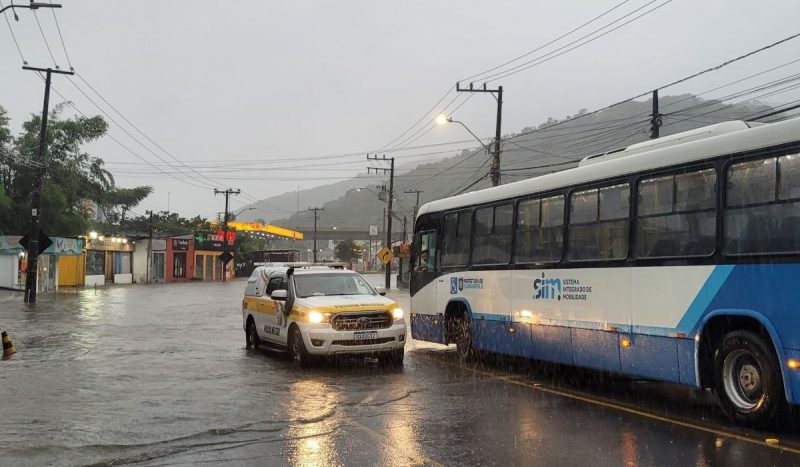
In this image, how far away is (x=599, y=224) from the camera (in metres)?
10.2

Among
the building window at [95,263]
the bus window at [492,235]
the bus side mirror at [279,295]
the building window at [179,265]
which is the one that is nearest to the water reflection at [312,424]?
the bus side mirror at [279,295]

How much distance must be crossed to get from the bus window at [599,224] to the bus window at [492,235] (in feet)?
5.92

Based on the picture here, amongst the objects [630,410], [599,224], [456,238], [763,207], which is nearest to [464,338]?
[456,238]

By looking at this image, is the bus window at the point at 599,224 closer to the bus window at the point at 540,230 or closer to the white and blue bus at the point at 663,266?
the white and blue bus at the point at 663,266

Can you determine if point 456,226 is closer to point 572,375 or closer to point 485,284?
point 485,284

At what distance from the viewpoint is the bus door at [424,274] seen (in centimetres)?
1490

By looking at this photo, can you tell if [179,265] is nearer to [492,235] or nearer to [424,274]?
[424,274]

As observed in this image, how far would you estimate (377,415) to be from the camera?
28.1 feet

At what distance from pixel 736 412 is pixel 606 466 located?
8.06 ft

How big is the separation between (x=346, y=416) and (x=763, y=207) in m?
5.18

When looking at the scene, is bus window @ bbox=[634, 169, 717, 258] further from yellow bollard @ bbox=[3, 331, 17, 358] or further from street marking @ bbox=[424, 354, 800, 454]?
yellow bollard @ bbox=[3, 331, 17, 358]

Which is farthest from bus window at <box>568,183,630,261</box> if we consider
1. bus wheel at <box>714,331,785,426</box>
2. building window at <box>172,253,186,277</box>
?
building window at <box>172,253,186,277</box>

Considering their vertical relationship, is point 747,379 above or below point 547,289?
below

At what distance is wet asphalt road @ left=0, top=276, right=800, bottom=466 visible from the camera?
6656mm
